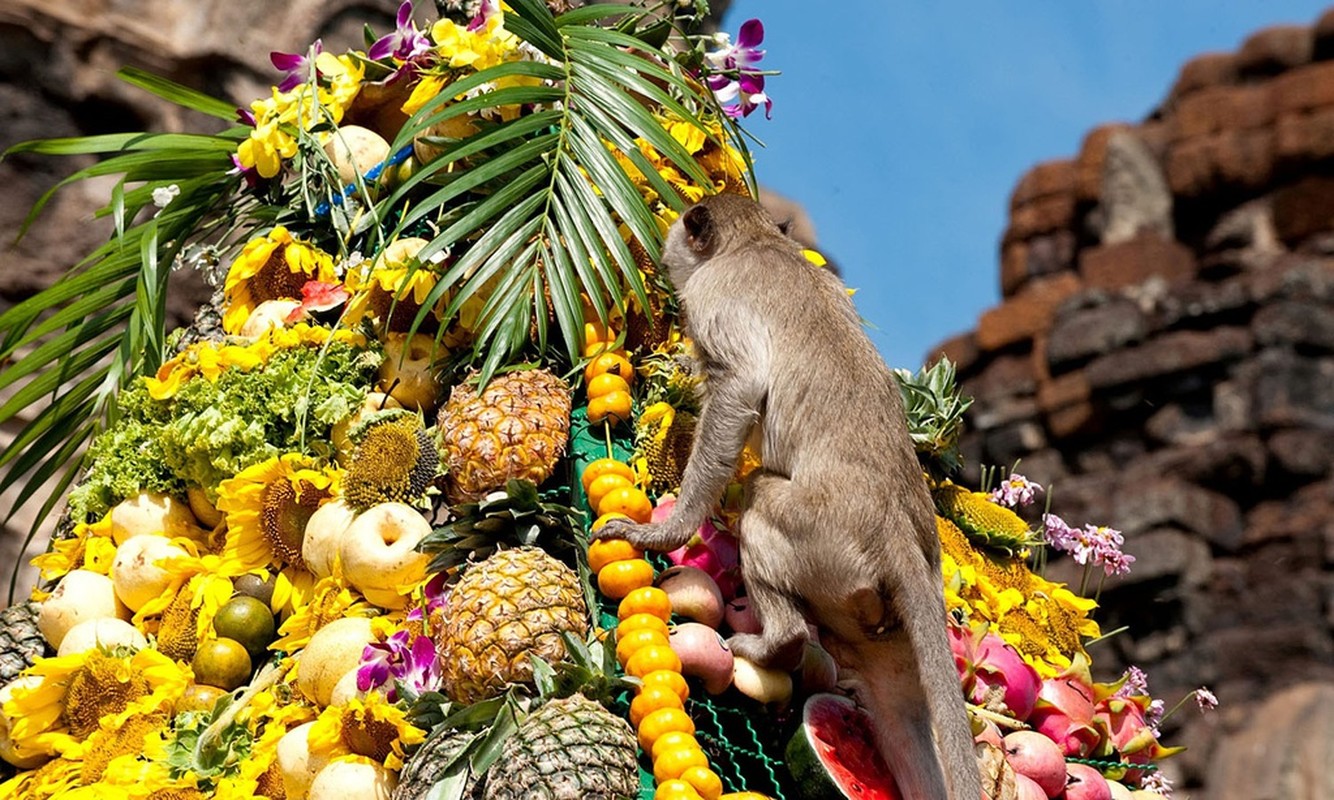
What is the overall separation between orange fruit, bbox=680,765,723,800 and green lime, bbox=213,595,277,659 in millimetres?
1632

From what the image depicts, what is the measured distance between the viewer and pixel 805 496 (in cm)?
409

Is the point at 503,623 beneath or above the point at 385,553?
beneath

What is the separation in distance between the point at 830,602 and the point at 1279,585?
690 inches

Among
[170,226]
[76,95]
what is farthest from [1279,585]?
[170,226]

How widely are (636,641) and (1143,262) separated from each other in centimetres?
2167

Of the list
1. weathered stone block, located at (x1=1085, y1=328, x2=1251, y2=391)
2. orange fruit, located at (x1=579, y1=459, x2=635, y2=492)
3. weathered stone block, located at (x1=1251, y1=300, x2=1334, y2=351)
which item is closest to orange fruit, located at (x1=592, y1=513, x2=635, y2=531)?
orange fruit, located at (x1=579, y1=459, x2=635, y2=492)

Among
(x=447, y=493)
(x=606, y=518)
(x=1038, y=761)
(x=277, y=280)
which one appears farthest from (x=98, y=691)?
(x=1038, y=761)

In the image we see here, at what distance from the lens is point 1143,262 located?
24.1 meters

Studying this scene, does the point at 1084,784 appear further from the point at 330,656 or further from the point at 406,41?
the point at 406,41

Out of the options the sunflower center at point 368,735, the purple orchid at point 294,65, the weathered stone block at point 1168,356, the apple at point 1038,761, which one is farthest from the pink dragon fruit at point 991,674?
the weathered stone block at point 1168,356

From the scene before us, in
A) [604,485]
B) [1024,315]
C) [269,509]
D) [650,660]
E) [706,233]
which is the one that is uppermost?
[1024,315]

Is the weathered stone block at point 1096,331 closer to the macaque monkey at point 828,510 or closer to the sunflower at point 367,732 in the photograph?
the macaque monkey at point 828,510

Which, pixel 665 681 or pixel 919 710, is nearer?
pixel 665 681

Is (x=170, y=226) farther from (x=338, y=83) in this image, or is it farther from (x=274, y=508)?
(x=274, y=508)
